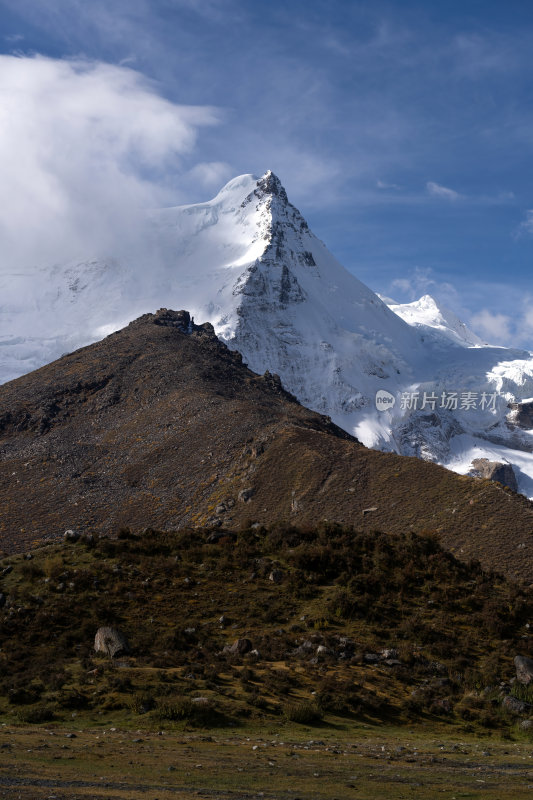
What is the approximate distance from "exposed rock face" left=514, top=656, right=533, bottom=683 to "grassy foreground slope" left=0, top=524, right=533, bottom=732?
0.37m

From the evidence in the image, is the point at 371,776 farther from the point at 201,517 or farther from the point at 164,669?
the point at 201,517

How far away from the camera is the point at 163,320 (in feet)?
379

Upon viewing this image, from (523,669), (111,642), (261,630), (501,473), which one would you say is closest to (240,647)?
(261,630)

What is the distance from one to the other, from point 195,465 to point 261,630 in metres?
38.3

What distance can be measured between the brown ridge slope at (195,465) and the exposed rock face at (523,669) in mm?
13376

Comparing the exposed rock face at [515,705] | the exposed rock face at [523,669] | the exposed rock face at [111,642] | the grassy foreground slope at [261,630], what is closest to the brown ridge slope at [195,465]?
the grassy foreground slope at [261,630]

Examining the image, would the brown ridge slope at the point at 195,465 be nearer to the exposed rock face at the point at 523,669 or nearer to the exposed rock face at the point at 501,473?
the exposed rock face at the point at 523,669

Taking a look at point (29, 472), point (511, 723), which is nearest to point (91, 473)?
point (29, 472)

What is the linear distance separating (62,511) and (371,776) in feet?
163

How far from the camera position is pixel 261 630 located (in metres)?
27.0

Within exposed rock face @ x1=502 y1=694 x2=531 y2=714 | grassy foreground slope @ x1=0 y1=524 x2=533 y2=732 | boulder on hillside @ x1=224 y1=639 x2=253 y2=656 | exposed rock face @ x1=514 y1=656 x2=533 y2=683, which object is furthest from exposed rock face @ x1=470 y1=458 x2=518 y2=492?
boulder on hillside @ x1=224 y1=639 x2=253 y2=656

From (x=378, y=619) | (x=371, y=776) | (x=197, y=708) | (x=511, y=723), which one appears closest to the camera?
(x=371, y=776)

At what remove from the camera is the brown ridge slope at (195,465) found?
45531 millimetres

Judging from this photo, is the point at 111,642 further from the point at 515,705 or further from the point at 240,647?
the point at 515,705
